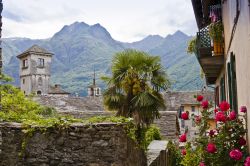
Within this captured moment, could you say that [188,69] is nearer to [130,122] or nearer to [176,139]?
[176,139]

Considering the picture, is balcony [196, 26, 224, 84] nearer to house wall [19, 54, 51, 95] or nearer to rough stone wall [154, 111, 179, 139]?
rough stone wall [154, 111, 179, 139]

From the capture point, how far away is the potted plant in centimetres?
1161

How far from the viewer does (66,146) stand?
709 cm

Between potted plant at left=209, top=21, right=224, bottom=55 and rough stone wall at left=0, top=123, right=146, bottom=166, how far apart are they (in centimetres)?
577

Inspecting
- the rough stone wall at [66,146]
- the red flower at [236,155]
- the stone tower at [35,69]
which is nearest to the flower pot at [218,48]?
the rough stone wall at [66,146]

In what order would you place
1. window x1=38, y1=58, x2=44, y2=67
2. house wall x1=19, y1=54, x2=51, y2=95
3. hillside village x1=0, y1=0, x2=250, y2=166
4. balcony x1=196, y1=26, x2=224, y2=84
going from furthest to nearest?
1. window x1=38, y1=58, x2=44, y2=67
2. house wall x1=19, y1=54, x2=51, y2=95
3. balcony x1=196, y1=26, x2=224, y2=84
4. hillside village x1=0, y1=0, x2=250, y2=166

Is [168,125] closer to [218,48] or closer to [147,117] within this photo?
[147,117]

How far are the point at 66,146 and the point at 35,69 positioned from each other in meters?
68.8

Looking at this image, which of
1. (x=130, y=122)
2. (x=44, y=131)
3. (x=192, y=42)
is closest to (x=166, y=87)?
(x=192, y=42)

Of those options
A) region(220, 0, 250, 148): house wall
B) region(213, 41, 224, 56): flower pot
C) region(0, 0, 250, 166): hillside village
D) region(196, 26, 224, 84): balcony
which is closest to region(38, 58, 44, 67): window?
region(0, 0, 250, 166): hillside village

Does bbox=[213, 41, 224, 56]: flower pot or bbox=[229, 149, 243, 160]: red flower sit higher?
bbox=[213, 41, 224, 56]: flower pot

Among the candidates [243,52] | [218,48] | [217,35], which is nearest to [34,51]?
[218,48]

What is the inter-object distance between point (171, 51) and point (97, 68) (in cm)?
4071

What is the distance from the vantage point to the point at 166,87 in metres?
14.4
